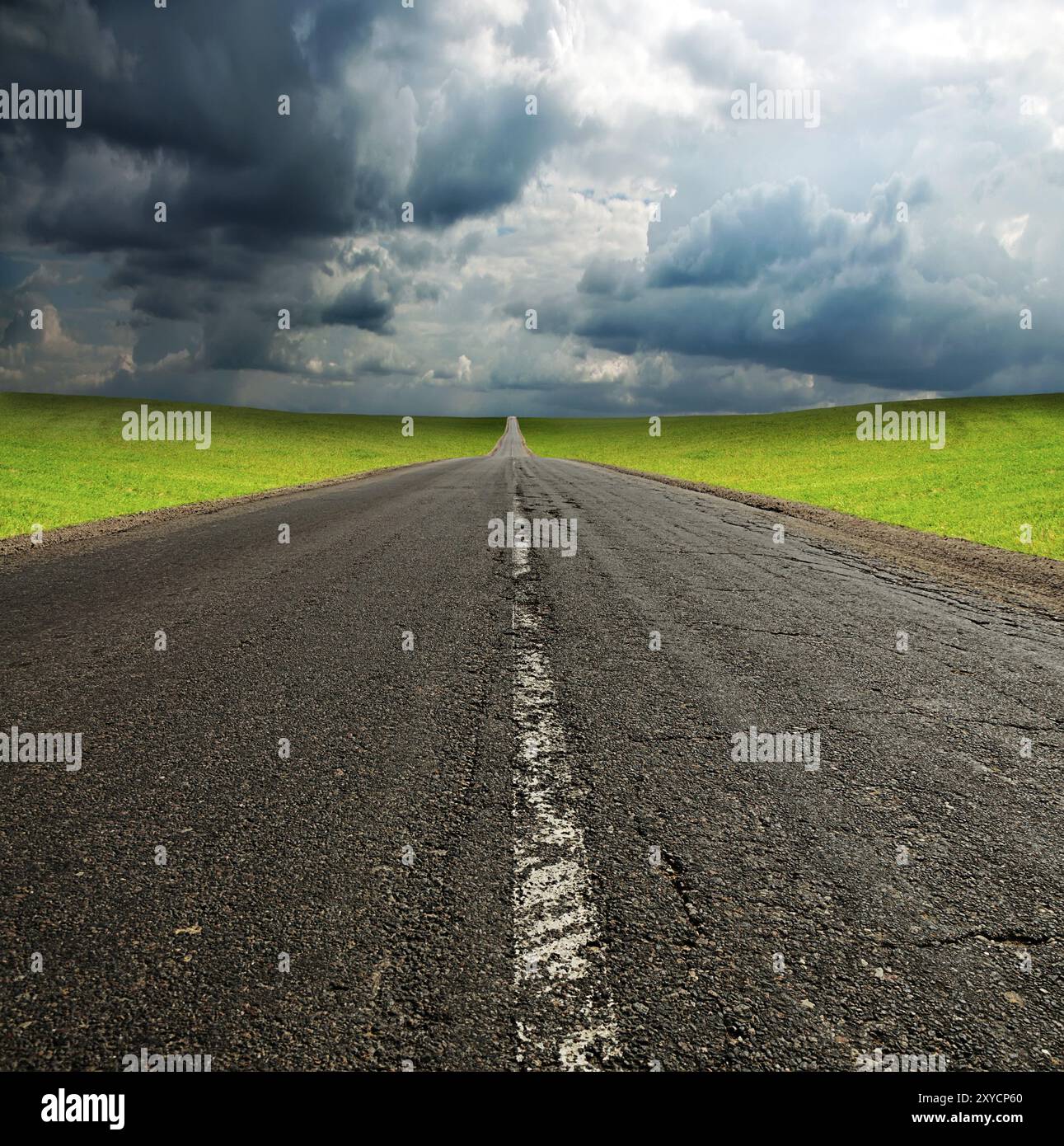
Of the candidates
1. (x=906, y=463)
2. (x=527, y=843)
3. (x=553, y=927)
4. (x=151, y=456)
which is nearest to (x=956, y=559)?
(x=527, y=843)

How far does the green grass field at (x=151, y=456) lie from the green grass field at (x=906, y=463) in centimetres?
1550

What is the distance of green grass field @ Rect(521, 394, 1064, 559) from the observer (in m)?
16.3

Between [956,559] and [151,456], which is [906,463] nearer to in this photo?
[956,559]

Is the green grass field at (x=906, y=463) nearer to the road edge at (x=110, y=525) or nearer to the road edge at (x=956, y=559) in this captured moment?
the road edge at (x=956, y=559)

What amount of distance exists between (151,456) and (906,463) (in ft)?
116

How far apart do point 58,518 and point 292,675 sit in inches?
474

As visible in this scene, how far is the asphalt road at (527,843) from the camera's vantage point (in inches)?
72.7

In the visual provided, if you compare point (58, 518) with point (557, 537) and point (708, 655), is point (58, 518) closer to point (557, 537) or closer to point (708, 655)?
point (557, 537)

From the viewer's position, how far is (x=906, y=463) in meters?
33.8

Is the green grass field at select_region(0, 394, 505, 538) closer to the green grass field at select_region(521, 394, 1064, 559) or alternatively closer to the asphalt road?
the asphalt road

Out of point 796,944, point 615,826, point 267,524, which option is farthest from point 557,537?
point 796,944

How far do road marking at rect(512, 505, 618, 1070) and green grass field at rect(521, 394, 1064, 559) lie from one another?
10914 millimetres

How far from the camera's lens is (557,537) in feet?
32.6

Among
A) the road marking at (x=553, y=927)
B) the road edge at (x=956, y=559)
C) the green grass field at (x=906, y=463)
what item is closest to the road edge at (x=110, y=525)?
the road marking at (x=553, y=927)
